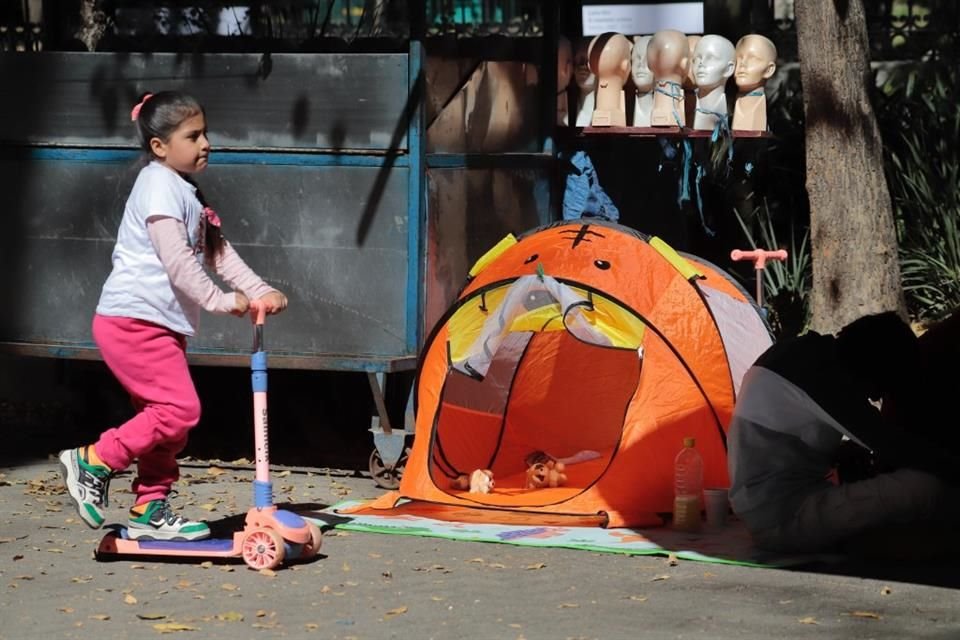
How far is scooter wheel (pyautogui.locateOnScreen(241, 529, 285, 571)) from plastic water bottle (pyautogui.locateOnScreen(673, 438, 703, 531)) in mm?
1669

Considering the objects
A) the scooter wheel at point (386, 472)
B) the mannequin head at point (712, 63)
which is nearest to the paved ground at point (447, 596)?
the scooter wheel at point (386, 472)

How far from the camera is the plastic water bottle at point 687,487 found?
6.41 meters

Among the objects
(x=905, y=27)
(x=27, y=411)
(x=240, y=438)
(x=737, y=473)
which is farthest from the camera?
(x=905, y=27)

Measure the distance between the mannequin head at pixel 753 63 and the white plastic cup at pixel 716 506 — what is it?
8.65 feet

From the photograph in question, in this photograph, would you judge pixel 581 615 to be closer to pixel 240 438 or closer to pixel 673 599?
pixel 673 599

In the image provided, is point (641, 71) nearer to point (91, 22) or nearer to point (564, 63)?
point (564, 63)

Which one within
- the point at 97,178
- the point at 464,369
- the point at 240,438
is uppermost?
the point at 97,178

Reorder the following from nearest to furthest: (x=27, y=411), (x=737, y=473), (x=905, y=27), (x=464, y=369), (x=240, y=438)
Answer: (x=737, y=473), (x=464, y=369), (x=240, y=438), (x=27, y=411), (x=905, y=27)

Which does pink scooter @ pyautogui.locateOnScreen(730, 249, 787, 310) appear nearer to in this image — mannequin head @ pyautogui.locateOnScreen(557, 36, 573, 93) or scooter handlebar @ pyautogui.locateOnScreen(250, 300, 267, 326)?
mannequin head @ pyautogui.locateOnScreen(557, 36, 573, 93)

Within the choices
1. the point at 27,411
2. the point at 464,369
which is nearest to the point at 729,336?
the point at 464,369

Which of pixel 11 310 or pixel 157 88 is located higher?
pixel 157 88

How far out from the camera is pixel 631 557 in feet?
19.6

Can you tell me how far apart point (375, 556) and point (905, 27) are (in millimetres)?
10907

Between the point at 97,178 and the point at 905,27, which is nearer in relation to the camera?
the point at 97,178
